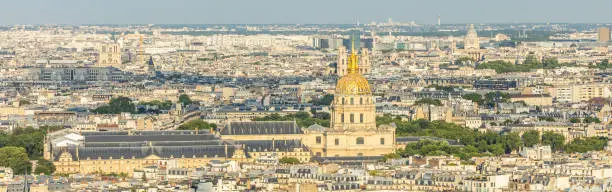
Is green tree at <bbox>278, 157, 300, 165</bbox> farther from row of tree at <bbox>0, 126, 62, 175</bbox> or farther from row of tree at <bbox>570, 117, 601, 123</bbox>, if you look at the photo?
row of tree at <bbox>570, 117, 601, 123</bbox>

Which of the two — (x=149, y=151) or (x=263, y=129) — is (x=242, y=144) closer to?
(x=149, y=151)

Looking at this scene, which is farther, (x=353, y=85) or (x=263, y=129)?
(x=263, y=129)

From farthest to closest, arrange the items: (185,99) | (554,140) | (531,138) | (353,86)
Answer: (185,99) < (554,140) < (531,138) < (353,86)

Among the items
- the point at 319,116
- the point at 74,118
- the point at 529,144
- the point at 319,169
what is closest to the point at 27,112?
the point at 74,118

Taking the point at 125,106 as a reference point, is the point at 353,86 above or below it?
above

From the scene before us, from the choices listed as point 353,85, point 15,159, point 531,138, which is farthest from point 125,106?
point 15,159

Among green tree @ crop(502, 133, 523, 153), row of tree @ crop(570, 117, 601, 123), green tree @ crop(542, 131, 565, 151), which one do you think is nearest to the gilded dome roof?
green tree @ crop(502, 133, 523, 153)

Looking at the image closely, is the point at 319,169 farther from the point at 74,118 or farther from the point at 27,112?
the point at 27,112
